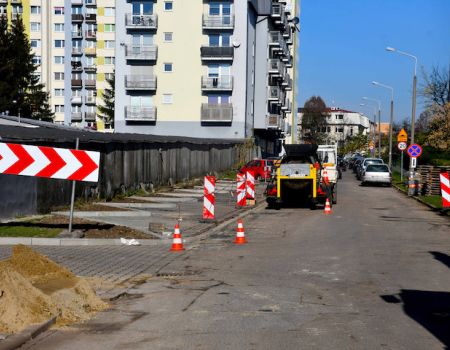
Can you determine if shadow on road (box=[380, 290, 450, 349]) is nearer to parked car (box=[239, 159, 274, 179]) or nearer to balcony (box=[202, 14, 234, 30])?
parked car (box=[239, 159, 274, 179])

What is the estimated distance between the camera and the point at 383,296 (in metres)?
9.43

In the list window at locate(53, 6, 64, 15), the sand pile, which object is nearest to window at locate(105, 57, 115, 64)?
window at locate(53, 6, 64, 15)

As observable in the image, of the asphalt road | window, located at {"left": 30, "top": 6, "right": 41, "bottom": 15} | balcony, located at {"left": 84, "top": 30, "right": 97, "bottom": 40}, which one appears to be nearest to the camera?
the asphalt road

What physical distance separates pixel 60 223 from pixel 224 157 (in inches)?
1353

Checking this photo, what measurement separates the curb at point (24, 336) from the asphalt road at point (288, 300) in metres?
0.09

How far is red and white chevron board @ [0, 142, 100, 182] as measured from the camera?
1535 centimetres

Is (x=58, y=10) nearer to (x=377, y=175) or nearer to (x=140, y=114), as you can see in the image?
(x=140, y=114)

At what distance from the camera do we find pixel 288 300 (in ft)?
A: 29.7

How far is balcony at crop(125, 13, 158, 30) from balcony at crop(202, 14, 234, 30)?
4.61 metres

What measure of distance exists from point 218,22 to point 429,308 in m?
56.3

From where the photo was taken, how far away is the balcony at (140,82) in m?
63.8

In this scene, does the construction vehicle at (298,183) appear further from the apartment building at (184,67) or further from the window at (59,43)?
the window at (59,43)

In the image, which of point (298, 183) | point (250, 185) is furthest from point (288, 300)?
point (250, 185)

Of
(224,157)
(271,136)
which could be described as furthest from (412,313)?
(271,136)
